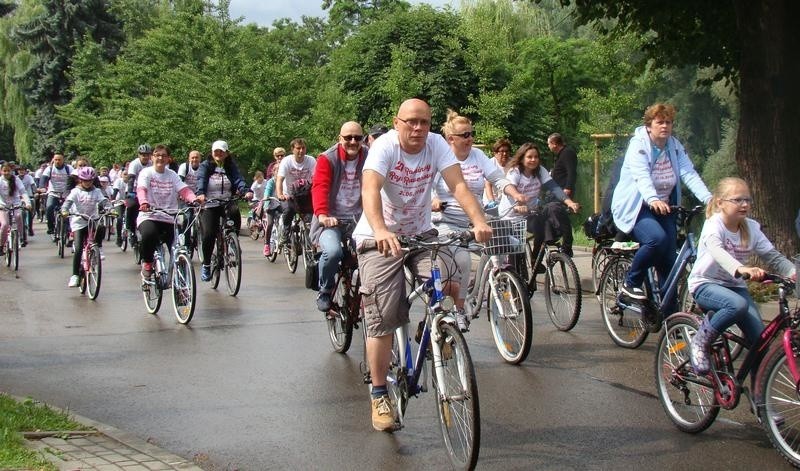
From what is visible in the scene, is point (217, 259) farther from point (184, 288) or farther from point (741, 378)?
point (741, 378)

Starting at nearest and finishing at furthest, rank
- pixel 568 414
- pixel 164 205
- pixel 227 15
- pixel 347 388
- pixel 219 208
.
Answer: pixel 568 414 < pixel 347 388 < pixel 164 205 < pixel 219 208 < pixel 227 15

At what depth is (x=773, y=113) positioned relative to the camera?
12.0 metres

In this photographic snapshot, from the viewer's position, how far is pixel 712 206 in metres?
5.88

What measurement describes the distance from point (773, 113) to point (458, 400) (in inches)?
333

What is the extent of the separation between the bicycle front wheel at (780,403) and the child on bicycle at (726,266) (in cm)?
42

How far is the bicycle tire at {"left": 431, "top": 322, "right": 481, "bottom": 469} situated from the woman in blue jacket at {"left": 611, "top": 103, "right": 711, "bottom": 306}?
3.11 m

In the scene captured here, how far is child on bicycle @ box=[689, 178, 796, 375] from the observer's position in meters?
5.53

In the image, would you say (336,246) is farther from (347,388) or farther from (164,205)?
(164,205)

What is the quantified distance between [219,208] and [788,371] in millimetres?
8879

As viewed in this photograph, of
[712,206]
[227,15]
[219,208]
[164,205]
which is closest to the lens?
[712,206]

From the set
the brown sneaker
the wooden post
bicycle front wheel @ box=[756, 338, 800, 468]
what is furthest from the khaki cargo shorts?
the wooden post

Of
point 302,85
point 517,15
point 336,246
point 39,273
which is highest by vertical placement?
point 517,15

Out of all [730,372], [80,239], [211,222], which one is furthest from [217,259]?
A: [730,372]

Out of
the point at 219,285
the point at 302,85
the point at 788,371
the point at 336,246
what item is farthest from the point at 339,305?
the point at 302,85
